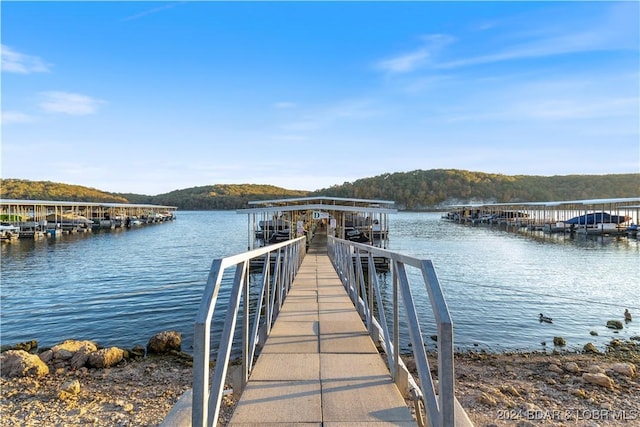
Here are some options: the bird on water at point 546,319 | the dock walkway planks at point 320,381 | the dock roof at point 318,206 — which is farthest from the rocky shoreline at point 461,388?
the dock roof at point 318,206

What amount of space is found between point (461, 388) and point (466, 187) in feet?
507

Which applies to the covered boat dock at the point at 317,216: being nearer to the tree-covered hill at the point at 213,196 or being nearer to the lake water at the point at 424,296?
the lake water at the point at 424,296

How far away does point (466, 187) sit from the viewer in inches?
5945

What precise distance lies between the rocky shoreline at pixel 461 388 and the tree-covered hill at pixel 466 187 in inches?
4781

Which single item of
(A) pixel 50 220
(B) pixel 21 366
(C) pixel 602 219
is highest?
(A) pixel 50 220

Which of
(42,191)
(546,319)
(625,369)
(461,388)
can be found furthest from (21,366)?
(42,191)

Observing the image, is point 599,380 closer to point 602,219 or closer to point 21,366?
point 21,366

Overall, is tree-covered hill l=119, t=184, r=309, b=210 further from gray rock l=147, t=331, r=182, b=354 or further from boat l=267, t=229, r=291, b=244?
gray rock l=147, t=331, r=182, b=354

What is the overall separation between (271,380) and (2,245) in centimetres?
3699

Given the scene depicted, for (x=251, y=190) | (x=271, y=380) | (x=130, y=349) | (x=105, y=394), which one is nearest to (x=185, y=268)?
(x=130, y=349)

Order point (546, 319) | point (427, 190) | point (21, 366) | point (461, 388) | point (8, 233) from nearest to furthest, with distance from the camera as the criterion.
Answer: point (461, 388)
point (21, 366)
point (546, 319)
point (8, 233)
point (427, 190)

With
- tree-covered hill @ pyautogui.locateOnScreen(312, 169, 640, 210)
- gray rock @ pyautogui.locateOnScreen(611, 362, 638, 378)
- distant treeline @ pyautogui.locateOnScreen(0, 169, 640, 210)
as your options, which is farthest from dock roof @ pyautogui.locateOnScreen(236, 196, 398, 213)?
tree-covered hill @ pyautogui.locateOnScreen(312, 169, 640, 210)

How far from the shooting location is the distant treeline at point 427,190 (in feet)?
409

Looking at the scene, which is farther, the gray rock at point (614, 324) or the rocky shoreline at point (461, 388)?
the gray rock at point (614, 324)
